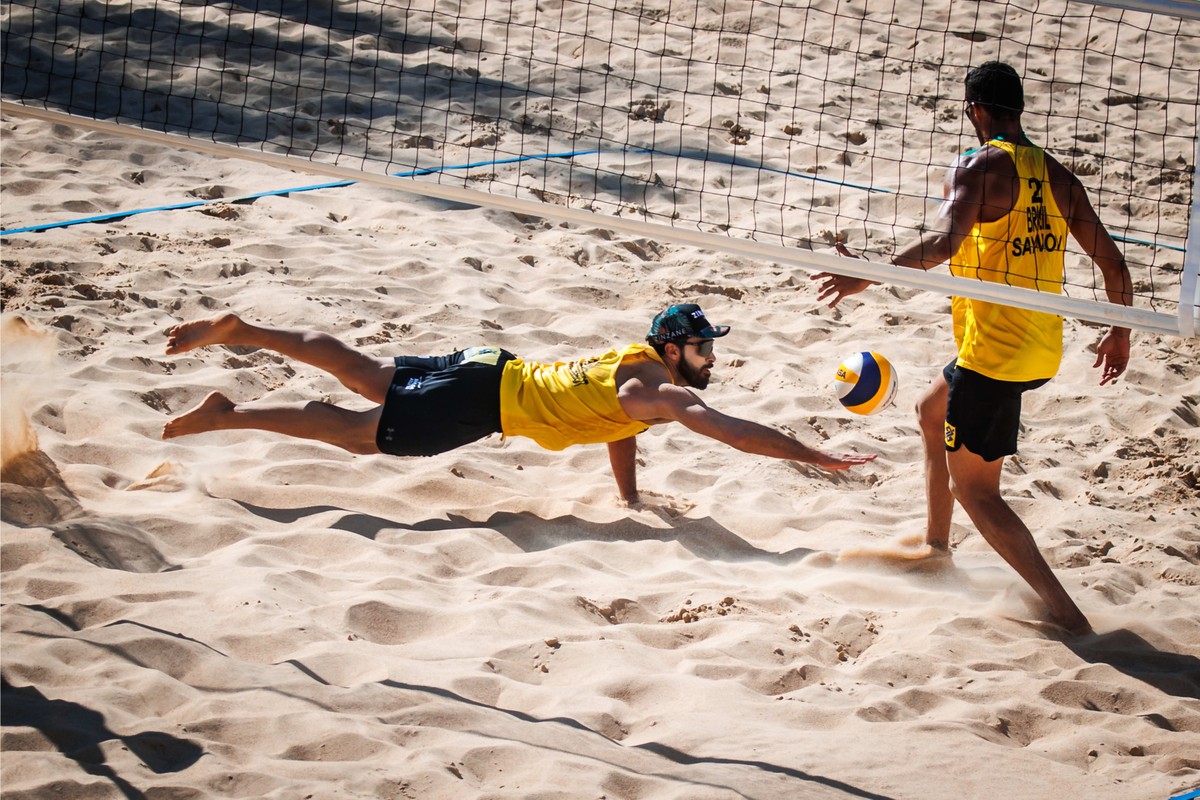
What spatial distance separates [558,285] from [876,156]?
89.4 inches

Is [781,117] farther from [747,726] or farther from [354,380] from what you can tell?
[747,726]

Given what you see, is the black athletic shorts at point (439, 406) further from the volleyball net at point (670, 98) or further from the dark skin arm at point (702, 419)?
the volleyball net at point (670, 98)

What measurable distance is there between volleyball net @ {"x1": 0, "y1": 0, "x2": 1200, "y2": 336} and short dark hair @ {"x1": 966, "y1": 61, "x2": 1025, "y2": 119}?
227 centimetres

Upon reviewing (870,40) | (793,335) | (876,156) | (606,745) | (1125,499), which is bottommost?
(606,745)

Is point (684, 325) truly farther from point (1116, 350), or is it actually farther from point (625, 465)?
point (1116, 350)

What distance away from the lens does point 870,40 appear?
827cm

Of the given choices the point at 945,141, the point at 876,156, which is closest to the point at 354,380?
the point at 876,156

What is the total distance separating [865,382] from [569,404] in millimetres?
1016

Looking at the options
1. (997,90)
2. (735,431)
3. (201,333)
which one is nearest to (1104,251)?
(997,90)

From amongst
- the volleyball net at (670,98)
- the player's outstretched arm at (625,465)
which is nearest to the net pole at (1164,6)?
the player's outstretched arm at (625,465)

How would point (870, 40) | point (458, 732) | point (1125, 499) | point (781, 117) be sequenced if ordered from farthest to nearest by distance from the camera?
point (870, 40) < point (781, 117) < point (1125, 499) < point (458, 732)

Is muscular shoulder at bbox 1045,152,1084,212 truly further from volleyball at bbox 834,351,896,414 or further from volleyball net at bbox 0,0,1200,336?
volleyball net at bbox 0,0,1200,336

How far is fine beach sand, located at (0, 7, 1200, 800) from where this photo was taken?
2791 mm

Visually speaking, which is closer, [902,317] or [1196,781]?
[1196,781]
